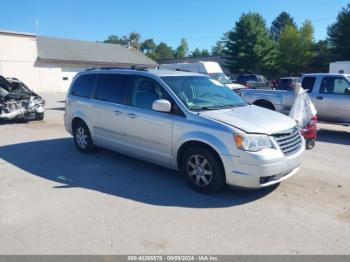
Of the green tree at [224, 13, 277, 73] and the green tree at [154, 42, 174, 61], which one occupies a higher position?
the green tree at [154, 42, 174, 61]

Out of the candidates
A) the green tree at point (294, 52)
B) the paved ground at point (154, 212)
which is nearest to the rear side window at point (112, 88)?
the paved ground at point (154, 212)

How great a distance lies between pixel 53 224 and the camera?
4066mm

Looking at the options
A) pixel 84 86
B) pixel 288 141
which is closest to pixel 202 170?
pixel 288 141

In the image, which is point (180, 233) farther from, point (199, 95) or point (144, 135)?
point (199, 95)

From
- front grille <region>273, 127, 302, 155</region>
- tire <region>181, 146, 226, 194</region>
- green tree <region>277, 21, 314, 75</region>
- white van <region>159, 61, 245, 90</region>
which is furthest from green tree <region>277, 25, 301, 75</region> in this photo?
tire <region>181, 146, 226, 194</region>

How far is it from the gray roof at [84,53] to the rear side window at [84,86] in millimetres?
28741

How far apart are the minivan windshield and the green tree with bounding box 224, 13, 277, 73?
4043 centimetres

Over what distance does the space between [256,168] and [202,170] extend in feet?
2.82

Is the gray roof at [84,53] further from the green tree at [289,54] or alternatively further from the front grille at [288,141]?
the front grille at [288,141]

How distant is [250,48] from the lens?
44.9 meters

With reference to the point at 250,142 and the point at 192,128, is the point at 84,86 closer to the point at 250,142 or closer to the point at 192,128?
the point at 192,128

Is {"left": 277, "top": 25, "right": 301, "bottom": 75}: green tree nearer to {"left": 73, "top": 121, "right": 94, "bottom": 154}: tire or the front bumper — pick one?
{"left": 73, "top": 121, "right": 94, "bottom": 154}: tire

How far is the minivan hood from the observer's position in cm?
467

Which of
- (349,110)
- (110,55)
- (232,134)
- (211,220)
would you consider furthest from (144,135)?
(110,55)
